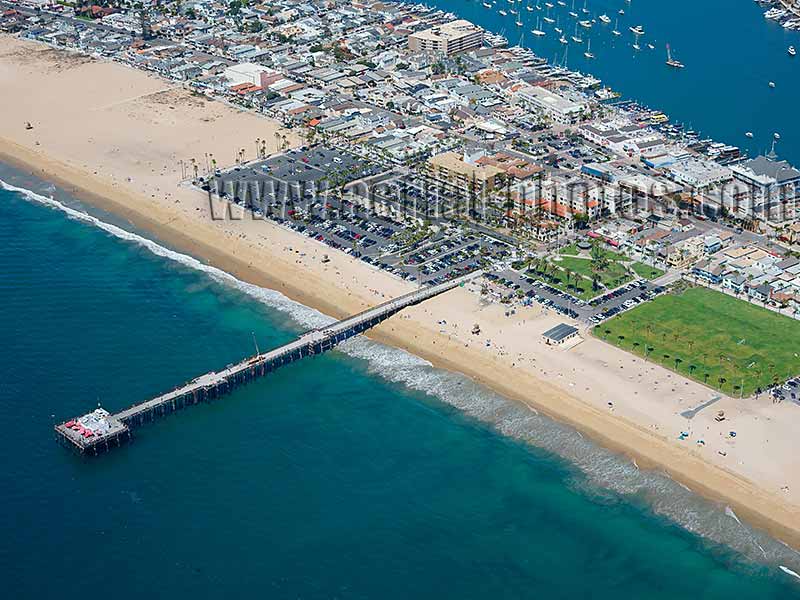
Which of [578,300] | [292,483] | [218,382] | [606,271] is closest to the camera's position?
[292,483]

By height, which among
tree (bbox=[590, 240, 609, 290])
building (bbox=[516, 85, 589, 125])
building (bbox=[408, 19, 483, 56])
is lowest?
tree (bbox=[590, 240, 609, 290])

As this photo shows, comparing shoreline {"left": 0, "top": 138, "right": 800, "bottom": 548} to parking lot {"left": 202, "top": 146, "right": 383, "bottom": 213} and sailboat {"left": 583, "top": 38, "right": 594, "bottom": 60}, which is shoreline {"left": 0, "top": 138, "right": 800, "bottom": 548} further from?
sailboat {"left": 583, "top": 38, "right": 594, "bottom": 60}

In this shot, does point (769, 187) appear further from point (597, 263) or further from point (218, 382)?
point (218, 382)

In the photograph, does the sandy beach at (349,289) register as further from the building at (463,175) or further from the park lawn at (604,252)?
the building at (463,175)

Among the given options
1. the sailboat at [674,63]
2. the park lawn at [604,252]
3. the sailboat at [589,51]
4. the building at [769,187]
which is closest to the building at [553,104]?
the sailboat at [589,51]

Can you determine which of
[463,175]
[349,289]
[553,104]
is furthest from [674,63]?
[349,289]

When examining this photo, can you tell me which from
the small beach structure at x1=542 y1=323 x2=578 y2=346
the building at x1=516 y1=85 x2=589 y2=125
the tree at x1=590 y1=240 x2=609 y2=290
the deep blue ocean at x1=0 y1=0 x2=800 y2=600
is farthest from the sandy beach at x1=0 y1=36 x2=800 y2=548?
the building at x1=516 y1=85 x2=589 y2=125
